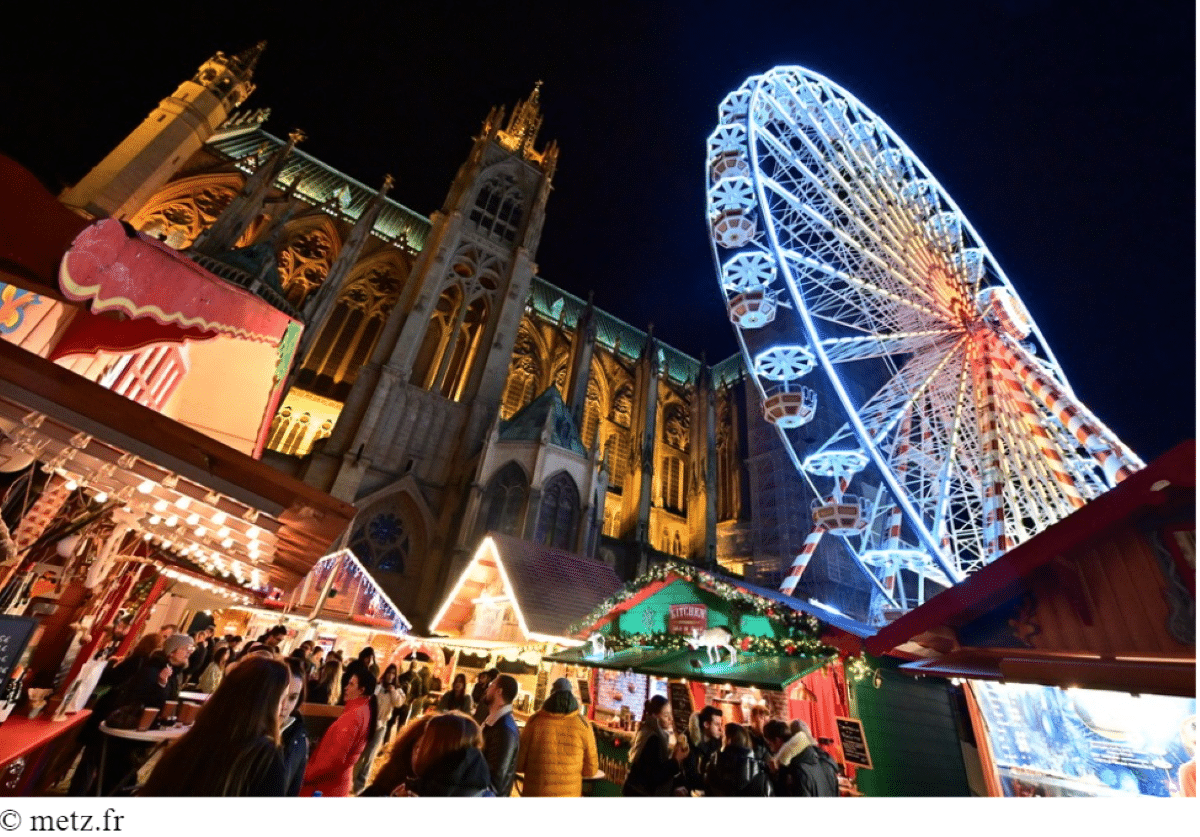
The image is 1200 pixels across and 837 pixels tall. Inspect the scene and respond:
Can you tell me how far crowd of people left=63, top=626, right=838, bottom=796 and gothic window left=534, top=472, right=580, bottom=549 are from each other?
38.6 feet

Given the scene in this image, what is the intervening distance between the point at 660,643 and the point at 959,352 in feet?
31.2

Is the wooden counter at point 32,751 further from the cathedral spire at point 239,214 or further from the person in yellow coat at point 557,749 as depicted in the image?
the cathedral spire at point 239,214

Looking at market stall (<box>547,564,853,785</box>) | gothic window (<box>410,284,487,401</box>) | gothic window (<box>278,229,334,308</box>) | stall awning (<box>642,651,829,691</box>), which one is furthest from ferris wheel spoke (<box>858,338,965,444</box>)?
gothic window (<box>278,229,334,308</box>)

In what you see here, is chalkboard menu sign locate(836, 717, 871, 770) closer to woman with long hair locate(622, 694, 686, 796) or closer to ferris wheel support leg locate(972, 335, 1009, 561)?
woman with long hair locate(622, 694, 686, 796)

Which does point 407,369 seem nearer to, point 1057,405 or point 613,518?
point 613,518

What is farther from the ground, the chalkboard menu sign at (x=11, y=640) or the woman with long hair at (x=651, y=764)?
the chalkboard menu sign at (x=11, y=640)

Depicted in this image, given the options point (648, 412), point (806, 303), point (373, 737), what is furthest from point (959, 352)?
point (648, 412)

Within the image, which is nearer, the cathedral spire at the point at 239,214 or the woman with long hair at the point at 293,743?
the woman with long hair at the point at 293,743

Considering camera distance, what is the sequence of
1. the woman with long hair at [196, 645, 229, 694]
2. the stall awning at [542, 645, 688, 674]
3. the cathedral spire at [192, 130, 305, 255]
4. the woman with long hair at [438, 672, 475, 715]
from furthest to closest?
the cathedral spire at [192, 130, 305, 255], the woman with long hair at [196, 645, 229, 694], the stall awning at [542, 645, 688, 674], the woman with long hair at [438, 672, 475, 715]

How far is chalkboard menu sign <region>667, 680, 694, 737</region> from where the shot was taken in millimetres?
8523

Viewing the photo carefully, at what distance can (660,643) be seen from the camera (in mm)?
8680

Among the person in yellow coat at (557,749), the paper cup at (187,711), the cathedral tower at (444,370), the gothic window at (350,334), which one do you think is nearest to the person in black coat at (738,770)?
the person in yellow coat at (557,749)

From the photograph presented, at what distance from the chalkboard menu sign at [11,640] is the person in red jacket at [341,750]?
1.97 meters

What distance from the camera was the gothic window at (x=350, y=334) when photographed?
72.6ft
